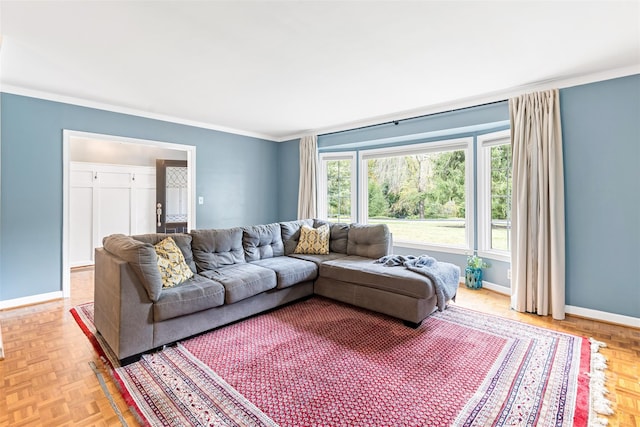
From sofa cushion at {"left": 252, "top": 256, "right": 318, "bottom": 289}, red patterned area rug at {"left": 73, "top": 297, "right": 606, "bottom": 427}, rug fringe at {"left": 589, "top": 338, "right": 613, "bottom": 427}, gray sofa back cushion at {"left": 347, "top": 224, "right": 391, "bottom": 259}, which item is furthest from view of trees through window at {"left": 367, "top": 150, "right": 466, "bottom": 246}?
rug fringe at {"left": 589, "top": 338, "right": 613, "bottom": 427}

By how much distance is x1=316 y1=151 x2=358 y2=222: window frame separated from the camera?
5.60 m

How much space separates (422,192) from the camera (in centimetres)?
501

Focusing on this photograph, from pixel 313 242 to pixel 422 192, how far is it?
208cm

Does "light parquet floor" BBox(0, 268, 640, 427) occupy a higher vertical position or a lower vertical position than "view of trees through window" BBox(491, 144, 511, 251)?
lower

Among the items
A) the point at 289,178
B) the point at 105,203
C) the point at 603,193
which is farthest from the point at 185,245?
the point at 603,193

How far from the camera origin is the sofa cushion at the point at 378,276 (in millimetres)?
2842

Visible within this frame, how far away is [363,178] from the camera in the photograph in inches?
219

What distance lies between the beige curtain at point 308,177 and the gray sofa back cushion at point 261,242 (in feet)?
5.37

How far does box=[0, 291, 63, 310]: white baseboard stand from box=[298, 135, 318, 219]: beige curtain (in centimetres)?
364

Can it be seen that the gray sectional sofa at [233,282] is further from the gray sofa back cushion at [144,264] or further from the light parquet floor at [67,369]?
the light parquet floor at [67,369]

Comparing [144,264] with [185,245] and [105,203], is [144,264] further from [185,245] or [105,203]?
[105,203]

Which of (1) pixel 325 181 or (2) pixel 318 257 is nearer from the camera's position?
(2) pixel 318 257

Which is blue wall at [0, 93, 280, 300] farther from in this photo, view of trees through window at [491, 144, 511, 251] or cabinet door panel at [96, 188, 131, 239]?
view of trees through window at [491, 144, 511, 251]

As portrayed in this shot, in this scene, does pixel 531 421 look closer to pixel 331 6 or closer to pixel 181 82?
pixel 331 6
